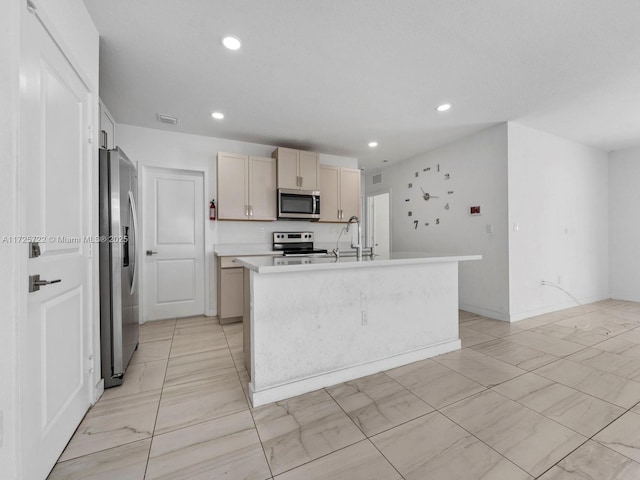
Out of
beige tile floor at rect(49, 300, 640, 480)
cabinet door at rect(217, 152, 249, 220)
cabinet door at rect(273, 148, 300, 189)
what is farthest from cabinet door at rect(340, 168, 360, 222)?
beige tile floor at rect(49, 300, 640, 480)

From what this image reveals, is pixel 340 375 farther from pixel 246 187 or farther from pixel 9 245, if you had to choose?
pixel 246 187

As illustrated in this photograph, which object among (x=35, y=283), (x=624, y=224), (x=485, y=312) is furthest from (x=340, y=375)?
(x=624, y=224)

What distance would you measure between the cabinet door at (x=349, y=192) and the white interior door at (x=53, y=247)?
332cm

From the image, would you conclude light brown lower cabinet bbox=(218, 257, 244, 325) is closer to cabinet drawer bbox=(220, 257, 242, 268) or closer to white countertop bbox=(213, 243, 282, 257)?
cabinet drawer bbox=(220, 257, 242, 268)

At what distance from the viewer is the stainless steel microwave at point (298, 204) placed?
12.9 feet

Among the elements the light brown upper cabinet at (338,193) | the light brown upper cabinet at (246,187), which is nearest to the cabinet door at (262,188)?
the light brown upper cabinet at (246,187)

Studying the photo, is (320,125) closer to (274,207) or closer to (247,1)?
(274,207)

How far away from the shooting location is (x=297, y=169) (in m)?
4.00

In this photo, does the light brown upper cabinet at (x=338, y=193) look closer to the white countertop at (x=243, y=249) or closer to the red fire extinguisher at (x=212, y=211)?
the white countertop at (x=243, y=249)

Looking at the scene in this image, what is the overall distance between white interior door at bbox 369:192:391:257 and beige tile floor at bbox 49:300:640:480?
4.02m

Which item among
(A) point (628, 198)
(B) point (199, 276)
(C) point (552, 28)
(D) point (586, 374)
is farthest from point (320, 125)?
(A) point (628, 198)

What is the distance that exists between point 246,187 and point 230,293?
4.79 feet

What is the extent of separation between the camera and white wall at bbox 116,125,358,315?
139 inches

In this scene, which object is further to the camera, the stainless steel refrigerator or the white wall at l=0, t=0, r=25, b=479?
the stainless steel refrigerator
